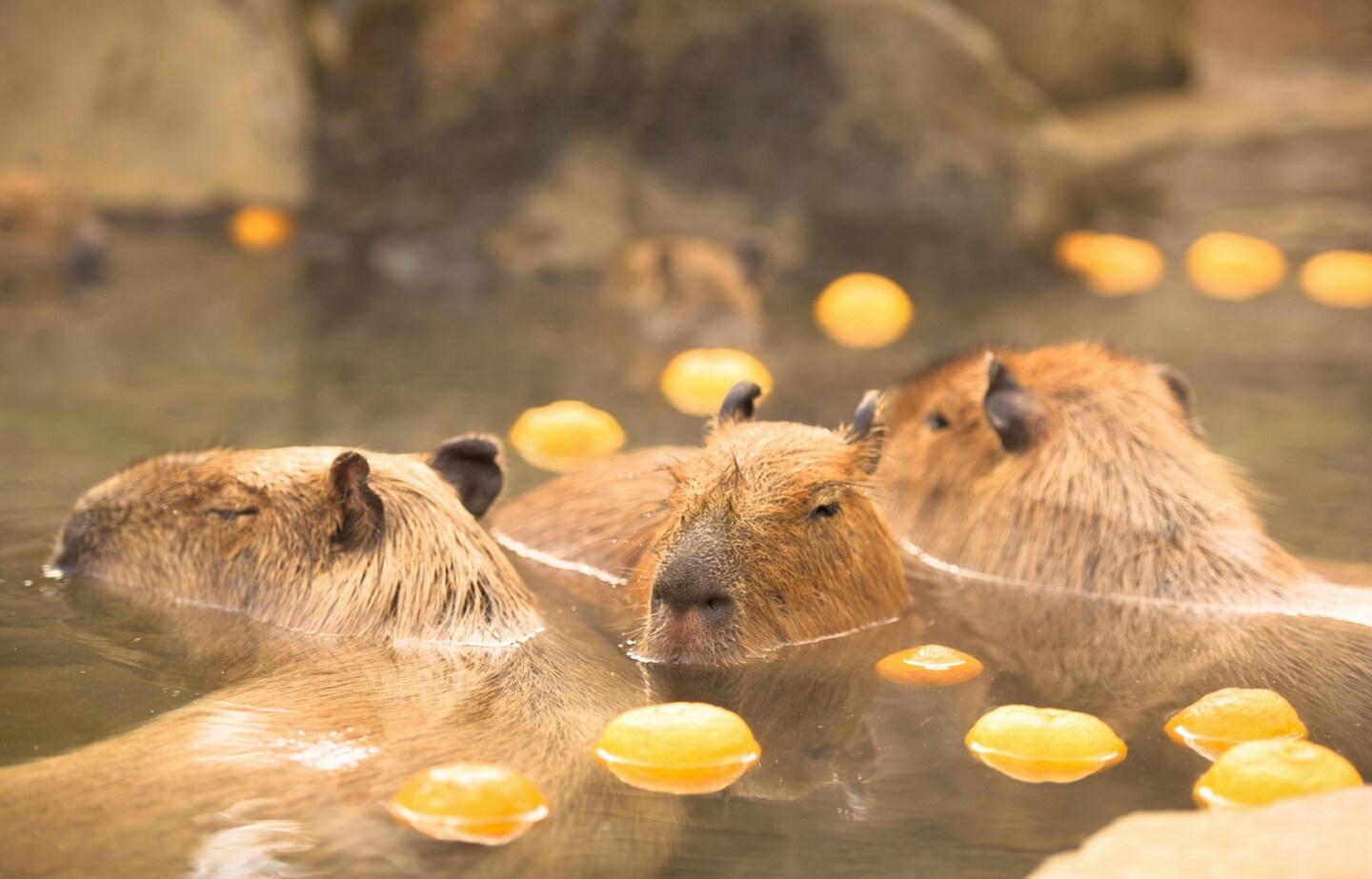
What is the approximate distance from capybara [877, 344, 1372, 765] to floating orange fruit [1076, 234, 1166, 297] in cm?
415

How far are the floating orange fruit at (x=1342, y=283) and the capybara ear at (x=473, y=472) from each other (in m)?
5.75

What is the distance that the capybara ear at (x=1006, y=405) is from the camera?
4.16 metres

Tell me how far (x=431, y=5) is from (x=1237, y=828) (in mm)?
7326

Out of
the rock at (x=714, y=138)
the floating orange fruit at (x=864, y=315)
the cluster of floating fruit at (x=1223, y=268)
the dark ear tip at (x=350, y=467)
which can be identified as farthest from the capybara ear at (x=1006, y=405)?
the rock at (x=714, y=138)

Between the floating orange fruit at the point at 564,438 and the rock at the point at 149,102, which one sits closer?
the floating orange fruit at the point at 564,438

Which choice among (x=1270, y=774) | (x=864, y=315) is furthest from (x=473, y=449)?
(x=864, y=315)

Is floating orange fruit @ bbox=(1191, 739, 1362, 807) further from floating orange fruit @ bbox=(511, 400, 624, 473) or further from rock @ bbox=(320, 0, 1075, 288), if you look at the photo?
rock @ bbox=(320, 0, 1075, 288)

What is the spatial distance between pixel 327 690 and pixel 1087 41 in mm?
8314

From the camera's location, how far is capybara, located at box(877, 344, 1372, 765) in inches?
139

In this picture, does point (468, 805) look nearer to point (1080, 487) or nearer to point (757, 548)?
point (757, 548)

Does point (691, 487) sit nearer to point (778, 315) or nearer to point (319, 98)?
point (778, 315)

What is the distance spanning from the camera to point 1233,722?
9.79 feet

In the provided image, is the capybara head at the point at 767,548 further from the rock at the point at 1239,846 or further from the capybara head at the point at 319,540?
the rock at the point at 1239,846

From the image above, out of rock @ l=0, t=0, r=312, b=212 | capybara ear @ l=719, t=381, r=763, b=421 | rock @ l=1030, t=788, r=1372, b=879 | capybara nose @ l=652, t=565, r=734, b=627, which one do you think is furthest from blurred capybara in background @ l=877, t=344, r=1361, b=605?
rock @ l=0, t=0, r=312, b=212
